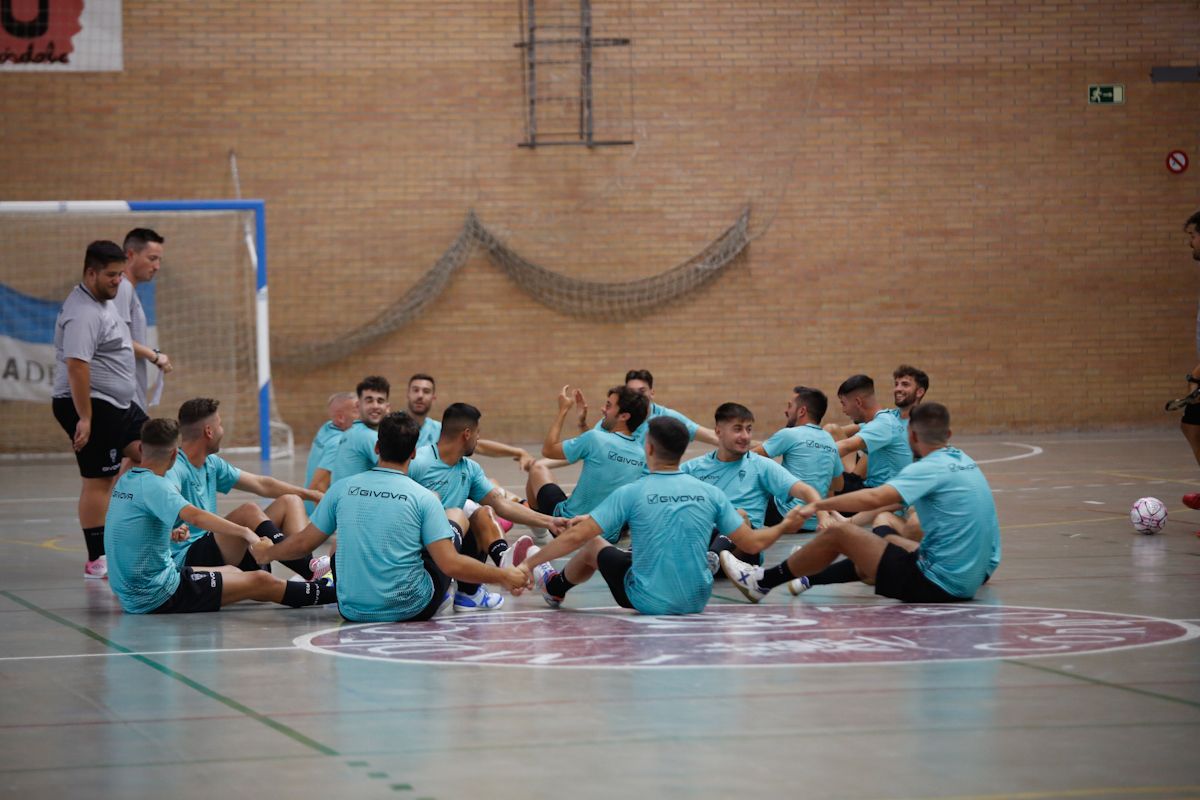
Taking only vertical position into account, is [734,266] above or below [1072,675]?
above

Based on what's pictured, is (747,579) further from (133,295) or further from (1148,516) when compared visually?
(133,295)

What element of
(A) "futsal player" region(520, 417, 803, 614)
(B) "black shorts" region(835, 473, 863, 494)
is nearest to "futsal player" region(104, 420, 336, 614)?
(A) "futsal player" region(520, 417, 803, 614)

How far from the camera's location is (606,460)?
11984 mm

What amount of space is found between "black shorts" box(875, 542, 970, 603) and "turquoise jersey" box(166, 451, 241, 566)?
14.2 feet

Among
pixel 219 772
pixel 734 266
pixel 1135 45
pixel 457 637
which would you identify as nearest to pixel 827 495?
pixel 457 637

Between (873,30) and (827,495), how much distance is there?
14.1 meters

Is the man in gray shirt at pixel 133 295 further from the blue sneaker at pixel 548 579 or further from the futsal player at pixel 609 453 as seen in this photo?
the blue sneaker at pixel 548 579

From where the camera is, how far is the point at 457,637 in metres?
8.38

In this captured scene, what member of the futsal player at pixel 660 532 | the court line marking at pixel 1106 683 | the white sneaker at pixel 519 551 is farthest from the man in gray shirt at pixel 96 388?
the court line marking at pixel 1106 683

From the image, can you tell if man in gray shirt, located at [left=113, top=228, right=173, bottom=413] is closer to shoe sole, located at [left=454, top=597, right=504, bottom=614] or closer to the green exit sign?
→ shoe sole, located at [left=454, top=597, right=504, bottom=614]

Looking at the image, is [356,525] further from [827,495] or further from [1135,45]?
[1135,45]

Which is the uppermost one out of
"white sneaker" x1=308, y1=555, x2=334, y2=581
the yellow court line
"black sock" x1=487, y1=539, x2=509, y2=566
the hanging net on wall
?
the hanging net on wall

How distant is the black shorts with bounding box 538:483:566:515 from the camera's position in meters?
12.8

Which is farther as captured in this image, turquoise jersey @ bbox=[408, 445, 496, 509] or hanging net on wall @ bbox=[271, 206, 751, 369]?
hanging net on wall @ bbox=[271, 206, 751, 369]
